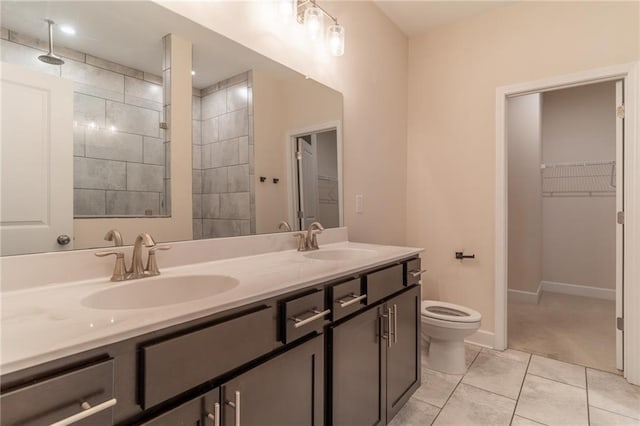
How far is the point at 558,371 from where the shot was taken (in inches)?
82.4

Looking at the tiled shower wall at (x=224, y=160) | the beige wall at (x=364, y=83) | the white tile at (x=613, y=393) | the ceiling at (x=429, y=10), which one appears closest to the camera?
the tiled shower wall at (x=224, y=160)

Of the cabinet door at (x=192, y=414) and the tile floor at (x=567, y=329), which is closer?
the cabinet door at (x=192, y=414)

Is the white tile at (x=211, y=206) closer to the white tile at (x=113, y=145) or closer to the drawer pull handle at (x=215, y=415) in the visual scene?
the white tile at (x=113, y=145)

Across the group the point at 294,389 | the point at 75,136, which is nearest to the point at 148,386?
the point at 294,389

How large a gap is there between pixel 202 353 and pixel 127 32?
44.9 inches

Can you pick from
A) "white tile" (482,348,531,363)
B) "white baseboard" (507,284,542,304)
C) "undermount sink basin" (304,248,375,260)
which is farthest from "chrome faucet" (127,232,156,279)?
"white baseboard" (507,284,542,304)

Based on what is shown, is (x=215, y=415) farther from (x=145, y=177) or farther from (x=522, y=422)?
(x=522, y=422)

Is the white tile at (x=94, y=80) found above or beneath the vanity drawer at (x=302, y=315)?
above

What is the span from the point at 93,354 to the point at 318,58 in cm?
186

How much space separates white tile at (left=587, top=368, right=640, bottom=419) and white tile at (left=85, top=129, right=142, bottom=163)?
2607 millimetres

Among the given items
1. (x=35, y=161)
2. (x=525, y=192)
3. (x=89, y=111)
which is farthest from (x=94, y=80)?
(x=525, y=192)

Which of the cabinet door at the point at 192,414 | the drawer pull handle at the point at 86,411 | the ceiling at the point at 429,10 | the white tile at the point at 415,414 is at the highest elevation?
the ceiling at the point at 429,10

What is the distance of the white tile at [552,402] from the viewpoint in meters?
1.62

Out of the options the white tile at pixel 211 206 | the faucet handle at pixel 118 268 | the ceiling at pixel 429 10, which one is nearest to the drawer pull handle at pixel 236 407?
the faucet handle at pixel 118 268
